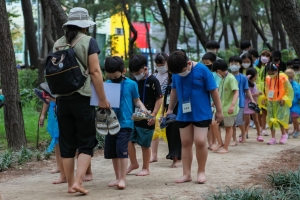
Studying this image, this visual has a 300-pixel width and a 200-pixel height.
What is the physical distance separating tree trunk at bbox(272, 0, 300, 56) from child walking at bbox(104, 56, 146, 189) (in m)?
2.07

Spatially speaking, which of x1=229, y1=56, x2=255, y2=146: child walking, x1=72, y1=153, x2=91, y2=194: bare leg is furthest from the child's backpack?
x1=229, y1=56, x2=255, y2=146: child walking

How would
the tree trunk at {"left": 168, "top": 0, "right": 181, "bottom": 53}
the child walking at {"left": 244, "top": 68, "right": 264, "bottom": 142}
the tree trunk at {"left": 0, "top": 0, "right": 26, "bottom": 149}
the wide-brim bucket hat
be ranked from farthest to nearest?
1. the tree trunk at {"left": 168, "top": 0, "right": 181, "bottom": 53}
2. the child walking at {"left": 244, "top": 68, "right": 264, "bottom": 142}
3. the tree trunk at {"left": 0, "top": 0, "right": 26, "bottom": 149}
4. the wide-brim bucket hat

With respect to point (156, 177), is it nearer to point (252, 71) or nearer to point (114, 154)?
point (114, 154)

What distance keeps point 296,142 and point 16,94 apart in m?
5.45

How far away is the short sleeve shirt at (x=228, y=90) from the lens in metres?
10.4

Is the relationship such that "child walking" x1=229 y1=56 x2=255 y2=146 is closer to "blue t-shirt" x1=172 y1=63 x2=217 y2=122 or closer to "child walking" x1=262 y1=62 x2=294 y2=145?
"child walking" x1=262 y1=62 x2=294 y2=145

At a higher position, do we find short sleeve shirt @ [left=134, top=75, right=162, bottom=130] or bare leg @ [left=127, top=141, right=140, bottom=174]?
short sleeve shirt @ [left=134, top=75, right=162, bottom=130]

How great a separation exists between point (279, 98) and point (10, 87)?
4.96 meters

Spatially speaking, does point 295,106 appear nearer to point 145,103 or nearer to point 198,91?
point 145,103

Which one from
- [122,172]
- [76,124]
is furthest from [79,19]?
[122,172]

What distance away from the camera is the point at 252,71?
12633 mm

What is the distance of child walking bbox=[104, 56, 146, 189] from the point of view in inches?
277

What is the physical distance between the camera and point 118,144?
703cm

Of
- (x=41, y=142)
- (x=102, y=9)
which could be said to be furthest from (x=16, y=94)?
(x=102, y=9)
